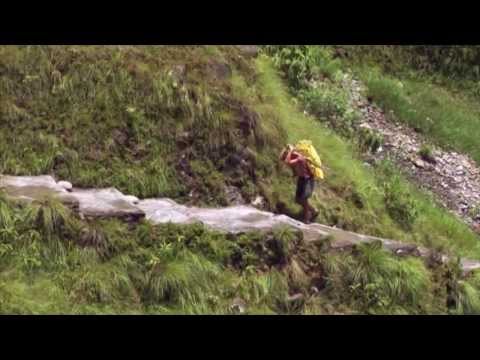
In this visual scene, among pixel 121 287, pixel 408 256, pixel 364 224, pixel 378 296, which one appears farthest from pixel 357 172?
pixel 121 287

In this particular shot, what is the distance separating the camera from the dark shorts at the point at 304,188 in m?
13.0

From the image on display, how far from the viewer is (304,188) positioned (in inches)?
514

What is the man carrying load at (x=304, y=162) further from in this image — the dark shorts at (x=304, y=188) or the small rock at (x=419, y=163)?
the small rock at (x=419, y=163)

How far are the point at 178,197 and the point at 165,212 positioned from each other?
75cm

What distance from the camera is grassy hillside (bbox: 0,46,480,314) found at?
11.0 m

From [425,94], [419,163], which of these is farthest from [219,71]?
[425,94]

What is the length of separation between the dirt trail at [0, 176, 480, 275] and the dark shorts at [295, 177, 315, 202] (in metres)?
0.39

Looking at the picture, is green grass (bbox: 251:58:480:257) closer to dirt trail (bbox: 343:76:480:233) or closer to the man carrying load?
dirt trail (bbox: 343:76:480:233)

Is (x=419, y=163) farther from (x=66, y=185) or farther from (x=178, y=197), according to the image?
(x=66, y=185)

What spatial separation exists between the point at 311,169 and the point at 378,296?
79.4 inches

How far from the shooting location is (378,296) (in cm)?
1229

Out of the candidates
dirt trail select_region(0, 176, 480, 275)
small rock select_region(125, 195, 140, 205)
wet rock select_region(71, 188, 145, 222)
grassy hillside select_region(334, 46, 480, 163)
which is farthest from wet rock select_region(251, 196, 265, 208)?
grassy hillside select_region(334, 46, 480, 163)

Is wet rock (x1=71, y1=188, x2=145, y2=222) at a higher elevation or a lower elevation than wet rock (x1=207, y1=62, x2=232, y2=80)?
lower

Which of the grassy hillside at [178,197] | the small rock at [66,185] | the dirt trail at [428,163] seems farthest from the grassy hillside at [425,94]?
the small rock at [66,185]
